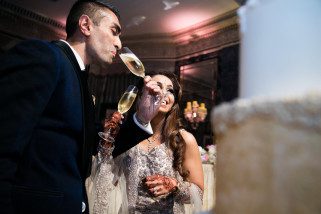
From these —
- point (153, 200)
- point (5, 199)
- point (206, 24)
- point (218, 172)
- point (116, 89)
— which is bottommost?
point (153, 200)

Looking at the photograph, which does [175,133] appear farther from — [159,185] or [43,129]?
[43,129]

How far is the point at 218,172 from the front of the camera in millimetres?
353

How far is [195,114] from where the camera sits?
711cm

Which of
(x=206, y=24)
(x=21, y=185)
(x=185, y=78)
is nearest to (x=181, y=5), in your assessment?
(x=206, y=24)

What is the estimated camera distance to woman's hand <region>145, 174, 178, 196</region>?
170 centimetres

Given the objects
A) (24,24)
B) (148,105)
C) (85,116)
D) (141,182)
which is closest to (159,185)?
(141,182)

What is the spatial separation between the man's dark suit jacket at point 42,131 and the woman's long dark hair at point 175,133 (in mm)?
911

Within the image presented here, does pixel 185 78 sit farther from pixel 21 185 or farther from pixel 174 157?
pixel 21 185

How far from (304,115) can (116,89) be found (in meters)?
8.68

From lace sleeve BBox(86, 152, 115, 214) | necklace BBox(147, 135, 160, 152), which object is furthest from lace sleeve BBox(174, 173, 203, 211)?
lace sleeve BBox(86, 152, 115, 214)

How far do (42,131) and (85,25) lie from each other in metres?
0.76

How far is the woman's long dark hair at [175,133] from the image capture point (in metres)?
2.05

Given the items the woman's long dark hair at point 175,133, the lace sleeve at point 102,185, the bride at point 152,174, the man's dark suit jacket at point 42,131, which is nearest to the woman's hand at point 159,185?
the bride at point 152,174

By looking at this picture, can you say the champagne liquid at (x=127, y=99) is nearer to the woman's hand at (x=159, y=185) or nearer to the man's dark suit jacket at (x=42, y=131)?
the woman's hand at (x=159, y=185)
